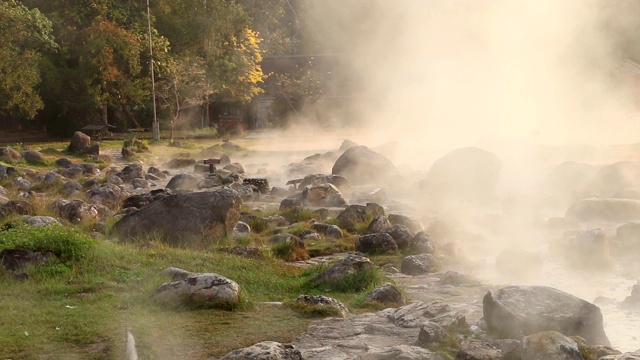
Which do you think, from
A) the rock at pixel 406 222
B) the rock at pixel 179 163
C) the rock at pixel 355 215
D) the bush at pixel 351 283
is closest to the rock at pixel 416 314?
the bush at pixel 351 283

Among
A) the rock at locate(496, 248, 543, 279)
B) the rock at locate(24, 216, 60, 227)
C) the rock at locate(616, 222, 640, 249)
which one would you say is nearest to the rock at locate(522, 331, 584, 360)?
the rock at locate(496, 248, 543, 279)

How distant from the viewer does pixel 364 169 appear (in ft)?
82.3

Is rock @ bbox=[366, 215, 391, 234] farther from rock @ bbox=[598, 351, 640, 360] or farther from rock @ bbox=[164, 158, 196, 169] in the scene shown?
rock @ bbox=[164, 158, 196, 169]

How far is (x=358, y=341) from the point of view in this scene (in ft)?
26.1

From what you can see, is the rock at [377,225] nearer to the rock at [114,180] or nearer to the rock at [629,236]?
the rock at [629,236]

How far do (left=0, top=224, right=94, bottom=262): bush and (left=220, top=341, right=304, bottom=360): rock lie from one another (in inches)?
144

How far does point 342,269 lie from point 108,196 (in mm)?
9779

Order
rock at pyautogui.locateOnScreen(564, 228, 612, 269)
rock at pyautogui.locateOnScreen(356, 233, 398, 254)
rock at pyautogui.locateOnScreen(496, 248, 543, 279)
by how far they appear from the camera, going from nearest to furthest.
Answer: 1. rock at pyautogui.locateOnScreen(496, 248, 543, 279)
2. rock at pyautogui.locateOnScreen(564, 228, 612, 269)
3. rock at pyautogui.locateOnScreen(356, 233, 398, 254)

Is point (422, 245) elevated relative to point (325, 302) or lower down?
lower down

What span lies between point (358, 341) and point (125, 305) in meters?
2.30

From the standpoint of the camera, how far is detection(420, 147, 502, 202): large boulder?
74.0 feet

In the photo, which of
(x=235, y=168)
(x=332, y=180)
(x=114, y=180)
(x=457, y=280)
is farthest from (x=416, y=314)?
(x=235, y=168)

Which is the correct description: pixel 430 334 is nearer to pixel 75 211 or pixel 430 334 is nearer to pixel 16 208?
pixel 75 211

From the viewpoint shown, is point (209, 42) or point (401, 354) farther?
point (209, 42)
